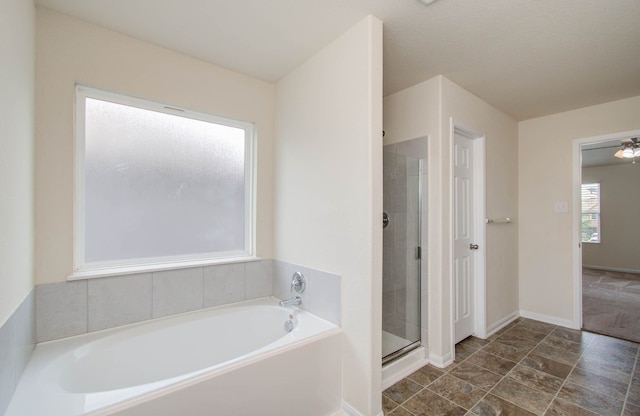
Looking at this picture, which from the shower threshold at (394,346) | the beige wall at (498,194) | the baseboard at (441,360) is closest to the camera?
the shower threshold at (394,346)

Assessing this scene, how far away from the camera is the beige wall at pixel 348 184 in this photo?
165 centimetres

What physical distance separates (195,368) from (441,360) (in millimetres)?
1866

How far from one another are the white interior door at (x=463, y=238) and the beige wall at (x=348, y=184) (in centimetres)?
130

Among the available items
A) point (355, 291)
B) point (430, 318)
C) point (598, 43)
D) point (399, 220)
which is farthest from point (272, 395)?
A: point (598, 43)

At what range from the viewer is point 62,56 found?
166cm

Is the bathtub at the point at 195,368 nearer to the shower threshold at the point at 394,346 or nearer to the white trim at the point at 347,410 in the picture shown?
the white trim at the point at 347,410

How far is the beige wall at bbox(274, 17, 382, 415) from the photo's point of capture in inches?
64.9

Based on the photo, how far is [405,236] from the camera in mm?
2494

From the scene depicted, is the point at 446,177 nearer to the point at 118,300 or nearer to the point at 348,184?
the point at 348,184

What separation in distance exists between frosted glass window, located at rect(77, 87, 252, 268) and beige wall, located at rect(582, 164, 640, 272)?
799cm

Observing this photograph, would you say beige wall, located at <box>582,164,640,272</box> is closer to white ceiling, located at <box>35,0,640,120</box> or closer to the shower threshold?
white ceiling, located at <box>35,0,640,120</box>

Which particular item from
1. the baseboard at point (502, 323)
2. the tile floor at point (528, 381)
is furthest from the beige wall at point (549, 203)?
the tile floor at point (528, 381)

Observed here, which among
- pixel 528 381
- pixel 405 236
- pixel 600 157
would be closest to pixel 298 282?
pixel 405 236

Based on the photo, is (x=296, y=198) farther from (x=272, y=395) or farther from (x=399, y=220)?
(x=272, y=395)
